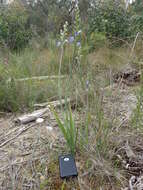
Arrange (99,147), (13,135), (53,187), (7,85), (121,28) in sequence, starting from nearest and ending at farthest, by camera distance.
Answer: (53,187) → (99,147) → (13,135) → (7,85) → (121,28)

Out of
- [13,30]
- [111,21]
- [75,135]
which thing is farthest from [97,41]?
[75,135]

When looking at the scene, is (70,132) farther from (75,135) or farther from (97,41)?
(97,41)

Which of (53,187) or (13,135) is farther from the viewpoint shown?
(13,135)

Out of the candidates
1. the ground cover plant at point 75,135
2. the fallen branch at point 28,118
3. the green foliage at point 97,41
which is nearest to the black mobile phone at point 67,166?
the ground cover plant at point 75,135

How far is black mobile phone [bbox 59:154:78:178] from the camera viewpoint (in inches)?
31.9

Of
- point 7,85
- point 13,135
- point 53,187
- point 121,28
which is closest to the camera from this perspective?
point 53,187

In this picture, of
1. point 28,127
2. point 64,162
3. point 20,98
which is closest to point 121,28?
point 20,98

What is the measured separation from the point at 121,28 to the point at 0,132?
12.3ft

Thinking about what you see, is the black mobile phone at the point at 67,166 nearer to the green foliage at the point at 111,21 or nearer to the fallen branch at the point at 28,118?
the fallen branch at the point at 28,118

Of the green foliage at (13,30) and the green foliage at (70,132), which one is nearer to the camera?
the green foliage at (70,132)

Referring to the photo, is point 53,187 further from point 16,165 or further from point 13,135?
point 13,135

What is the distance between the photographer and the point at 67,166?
837 mm

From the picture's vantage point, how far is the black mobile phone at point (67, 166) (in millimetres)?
810

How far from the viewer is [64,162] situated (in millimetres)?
854
